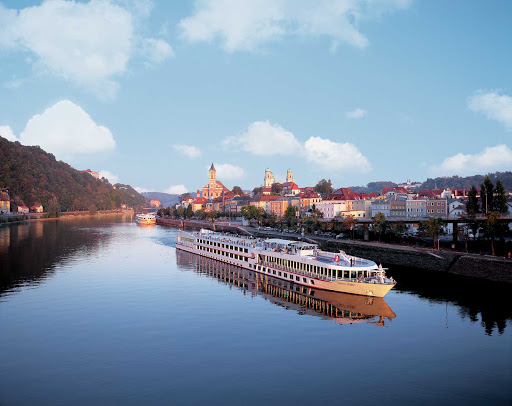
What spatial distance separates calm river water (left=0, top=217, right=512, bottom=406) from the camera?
64.7 feet

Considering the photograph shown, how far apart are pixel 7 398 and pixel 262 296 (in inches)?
903

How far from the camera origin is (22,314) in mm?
31438

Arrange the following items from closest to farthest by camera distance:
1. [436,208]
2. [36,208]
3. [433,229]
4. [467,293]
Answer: [467,293] < [433,229] < [436,208] < [36,208]

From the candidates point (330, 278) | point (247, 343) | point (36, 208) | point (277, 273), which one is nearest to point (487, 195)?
point (277, 273)

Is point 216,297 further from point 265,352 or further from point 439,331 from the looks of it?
point 439,331

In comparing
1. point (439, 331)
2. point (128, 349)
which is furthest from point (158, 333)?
point (439, 331)

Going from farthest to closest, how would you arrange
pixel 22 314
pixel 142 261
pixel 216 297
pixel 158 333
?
1. pixel 142 261
2. pixel 216 297
3. pixel 22 314
4. pixel 158 333

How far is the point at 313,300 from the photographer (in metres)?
37.0

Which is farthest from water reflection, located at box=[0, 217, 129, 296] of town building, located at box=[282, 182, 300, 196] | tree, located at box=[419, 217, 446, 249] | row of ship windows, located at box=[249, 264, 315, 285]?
town building, located at box=[282, 182, 300, 196]

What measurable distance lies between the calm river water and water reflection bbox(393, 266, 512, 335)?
0.17 m

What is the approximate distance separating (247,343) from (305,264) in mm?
18572

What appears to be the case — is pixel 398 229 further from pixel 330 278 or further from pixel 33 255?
pixel 33 255

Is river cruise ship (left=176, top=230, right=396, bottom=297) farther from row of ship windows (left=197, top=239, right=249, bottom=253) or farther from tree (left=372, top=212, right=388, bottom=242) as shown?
tree (left=372, top=212, right=388, bottom=242)

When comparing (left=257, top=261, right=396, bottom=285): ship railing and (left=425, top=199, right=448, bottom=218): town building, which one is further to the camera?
(left=425, top=199, right=448, bottom=218): town building
